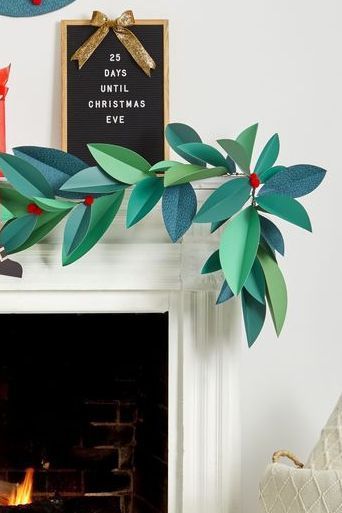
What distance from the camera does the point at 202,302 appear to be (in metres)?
2.11

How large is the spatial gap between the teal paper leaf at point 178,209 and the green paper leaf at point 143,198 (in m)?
0.02

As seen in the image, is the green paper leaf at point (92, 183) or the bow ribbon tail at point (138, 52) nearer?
the green paper leaf at point (92, 183)

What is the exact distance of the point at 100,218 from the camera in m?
1.99

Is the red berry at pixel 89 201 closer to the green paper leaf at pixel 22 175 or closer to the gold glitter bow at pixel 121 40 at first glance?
the green paper leaf at pixel 22 175

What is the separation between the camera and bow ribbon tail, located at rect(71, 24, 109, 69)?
218 centimetres

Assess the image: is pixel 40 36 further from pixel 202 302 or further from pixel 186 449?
pixel 186 449

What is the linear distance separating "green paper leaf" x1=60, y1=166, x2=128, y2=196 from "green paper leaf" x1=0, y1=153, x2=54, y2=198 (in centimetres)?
6

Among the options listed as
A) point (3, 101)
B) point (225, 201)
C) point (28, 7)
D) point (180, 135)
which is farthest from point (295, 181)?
point (28, 7)

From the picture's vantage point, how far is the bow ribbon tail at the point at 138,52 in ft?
7.15

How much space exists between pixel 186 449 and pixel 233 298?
1.19ft

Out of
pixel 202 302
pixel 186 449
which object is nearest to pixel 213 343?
pixel 202 302

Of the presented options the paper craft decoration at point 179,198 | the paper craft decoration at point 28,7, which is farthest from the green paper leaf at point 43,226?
the paper craft decoration at point 28,7

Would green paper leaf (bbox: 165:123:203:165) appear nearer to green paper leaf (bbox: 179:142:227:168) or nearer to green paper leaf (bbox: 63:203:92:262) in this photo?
green paper leaf (bbox: 179:142:227:168)

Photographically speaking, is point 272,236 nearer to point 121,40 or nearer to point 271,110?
point 271,110
